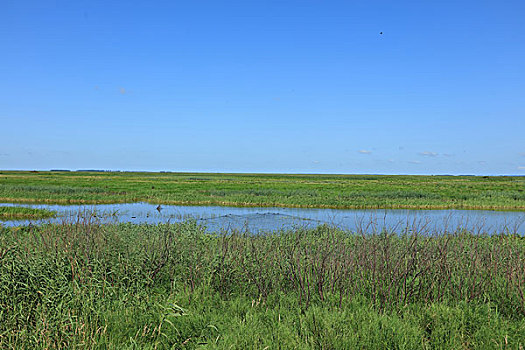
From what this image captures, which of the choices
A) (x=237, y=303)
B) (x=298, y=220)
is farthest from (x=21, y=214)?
(x=237, y=303)

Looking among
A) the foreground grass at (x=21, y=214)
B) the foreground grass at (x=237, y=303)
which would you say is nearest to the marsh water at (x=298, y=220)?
the foreground grass at (x=21, y=214)

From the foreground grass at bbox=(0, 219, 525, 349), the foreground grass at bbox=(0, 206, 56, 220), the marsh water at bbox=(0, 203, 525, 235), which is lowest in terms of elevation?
the foreground grass at bbox=(0, 206, 56, 220)

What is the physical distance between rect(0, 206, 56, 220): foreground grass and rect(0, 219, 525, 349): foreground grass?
19478mm

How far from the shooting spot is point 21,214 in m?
24.5

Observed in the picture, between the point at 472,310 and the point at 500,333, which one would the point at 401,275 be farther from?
the point at 500,333

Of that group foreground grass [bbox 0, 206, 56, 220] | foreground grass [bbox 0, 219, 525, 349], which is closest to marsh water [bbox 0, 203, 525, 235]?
foreground grass [bbox 0, 206, 56, 220]

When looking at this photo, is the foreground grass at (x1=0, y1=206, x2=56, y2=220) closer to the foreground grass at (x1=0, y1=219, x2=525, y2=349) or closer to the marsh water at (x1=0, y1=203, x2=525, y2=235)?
the marsh water at (x1=0, y1=203, x2=525, y2=235)

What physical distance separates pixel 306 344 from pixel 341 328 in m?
0.68

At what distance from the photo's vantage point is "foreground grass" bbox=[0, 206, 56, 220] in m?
23.9

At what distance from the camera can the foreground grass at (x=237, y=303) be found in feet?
15.7

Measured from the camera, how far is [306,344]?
4.50 meters

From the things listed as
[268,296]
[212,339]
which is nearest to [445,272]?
[268,296]

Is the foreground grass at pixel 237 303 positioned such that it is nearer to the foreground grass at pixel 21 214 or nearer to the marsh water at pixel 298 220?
the marsh water at pixel 298 220

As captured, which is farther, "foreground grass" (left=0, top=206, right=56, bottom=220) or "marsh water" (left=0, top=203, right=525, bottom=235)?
"foreground grass" (left=0, top=206, right=56, bottom=220)
